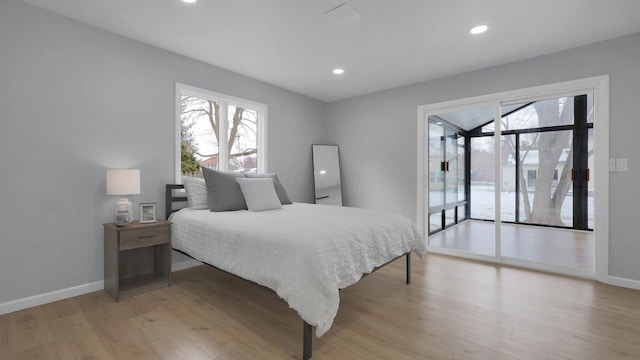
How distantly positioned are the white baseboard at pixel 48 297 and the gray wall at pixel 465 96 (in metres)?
3.80

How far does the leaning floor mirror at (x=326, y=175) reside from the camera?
5.12 meters

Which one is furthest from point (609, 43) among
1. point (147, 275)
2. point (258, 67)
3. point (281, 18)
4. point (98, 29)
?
point (147, 275)

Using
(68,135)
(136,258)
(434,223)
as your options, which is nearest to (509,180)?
(434,223)

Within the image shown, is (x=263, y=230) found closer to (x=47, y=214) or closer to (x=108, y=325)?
(x=108, y=325)

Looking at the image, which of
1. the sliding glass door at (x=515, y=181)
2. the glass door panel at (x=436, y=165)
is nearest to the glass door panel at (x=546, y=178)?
the sliding glass door at (x=515, y=181)

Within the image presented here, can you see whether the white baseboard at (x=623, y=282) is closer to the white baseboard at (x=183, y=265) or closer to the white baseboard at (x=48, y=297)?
the white baseboard at (x=183, y=265)

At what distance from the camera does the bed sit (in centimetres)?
172

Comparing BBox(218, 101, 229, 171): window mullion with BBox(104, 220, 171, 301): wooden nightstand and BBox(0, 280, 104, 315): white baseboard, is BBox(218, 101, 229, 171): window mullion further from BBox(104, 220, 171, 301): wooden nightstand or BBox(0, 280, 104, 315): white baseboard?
BBox(0, 280, 104, 315): white baseboard

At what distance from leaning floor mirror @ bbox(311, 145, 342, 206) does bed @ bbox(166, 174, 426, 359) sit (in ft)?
6.77

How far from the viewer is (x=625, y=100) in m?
2.91

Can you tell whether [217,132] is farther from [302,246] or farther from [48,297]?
[302,246]

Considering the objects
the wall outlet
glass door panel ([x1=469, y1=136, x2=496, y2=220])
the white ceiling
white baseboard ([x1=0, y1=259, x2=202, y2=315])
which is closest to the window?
the white ceiling

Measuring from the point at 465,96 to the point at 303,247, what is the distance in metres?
3.40

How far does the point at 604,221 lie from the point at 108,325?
4.82 meters
